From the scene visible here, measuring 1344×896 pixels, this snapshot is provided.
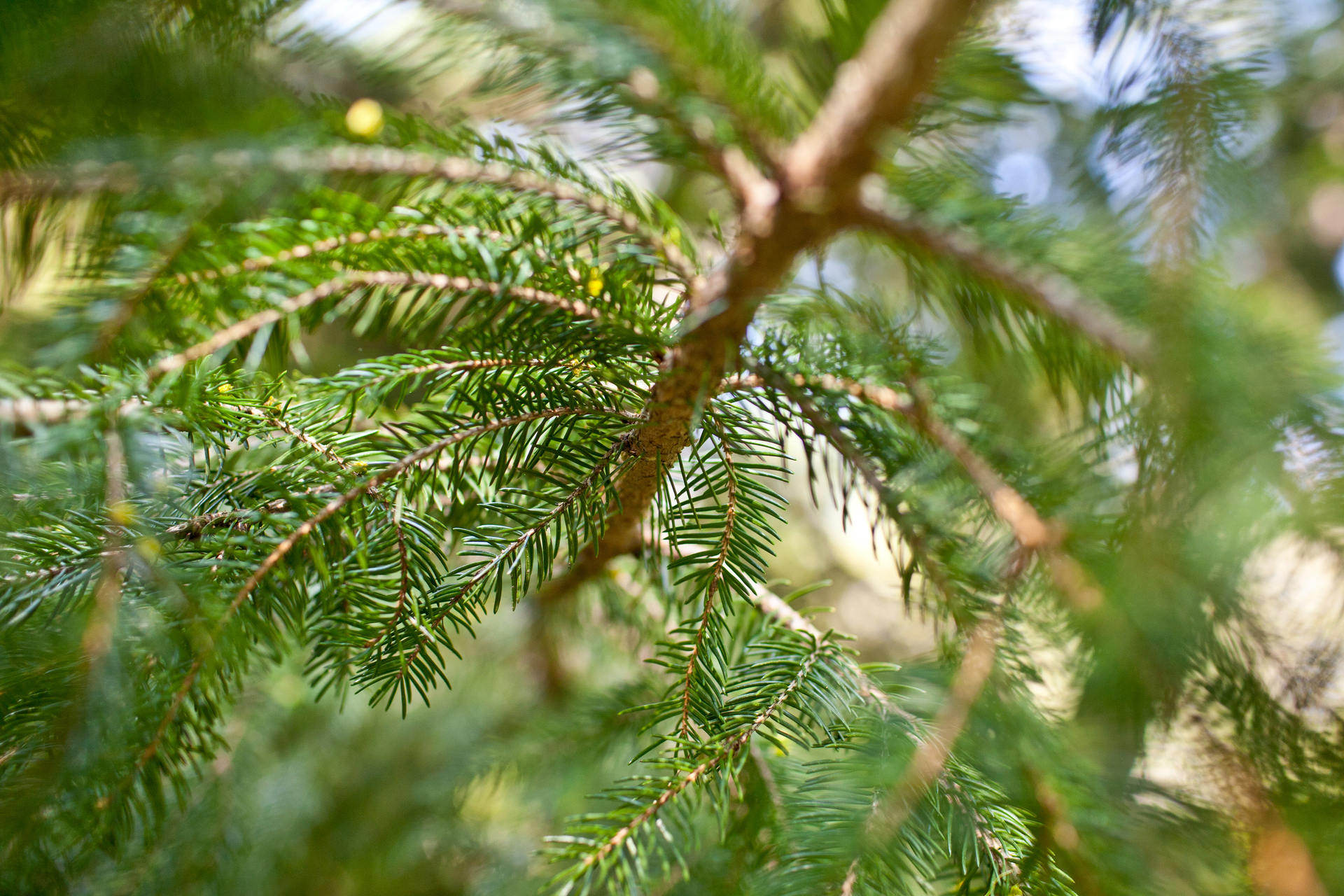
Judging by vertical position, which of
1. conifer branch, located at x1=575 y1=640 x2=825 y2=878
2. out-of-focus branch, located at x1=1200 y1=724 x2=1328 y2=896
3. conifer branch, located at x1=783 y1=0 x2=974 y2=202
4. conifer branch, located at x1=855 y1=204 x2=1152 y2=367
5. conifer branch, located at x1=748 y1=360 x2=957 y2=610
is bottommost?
out-of-focus branch, located at x1=1200 y1=724 x2=1328 y2=896

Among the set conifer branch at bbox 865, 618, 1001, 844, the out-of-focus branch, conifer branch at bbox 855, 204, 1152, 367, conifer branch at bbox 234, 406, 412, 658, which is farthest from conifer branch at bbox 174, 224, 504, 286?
the out-of-focus branch

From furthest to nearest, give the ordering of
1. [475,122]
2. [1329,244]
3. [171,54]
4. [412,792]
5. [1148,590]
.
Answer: [1329,244] < [412,792] < [475,122] < [171,54] < [1148,590]

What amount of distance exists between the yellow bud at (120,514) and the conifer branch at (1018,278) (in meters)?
0.40

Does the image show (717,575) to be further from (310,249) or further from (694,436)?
(310,249)

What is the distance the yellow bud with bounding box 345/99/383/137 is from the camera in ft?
1.90

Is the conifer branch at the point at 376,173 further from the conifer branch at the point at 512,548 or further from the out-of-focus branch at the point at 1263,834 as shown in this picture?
the out-of-focus branch at the point at 1263,834

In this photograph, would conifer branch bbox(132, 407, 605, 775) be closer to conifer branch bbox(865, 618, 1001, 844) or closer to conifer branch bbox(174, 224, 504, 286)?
conifer branch bbox(174, 224, 504, 286)

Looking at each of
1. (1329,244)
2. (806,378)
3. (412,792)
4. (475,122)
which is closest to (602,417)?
(806,378)

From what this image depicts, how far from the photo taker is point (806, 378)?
436mm

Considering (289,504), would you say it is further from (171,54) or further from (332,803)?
(332,803)

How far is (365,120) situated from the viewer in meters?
0.59

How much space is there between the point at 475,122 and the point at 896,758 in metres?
0.72

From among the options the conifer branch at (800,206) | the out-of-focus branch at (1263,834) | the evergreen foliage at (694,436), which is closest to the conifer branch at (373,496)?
the evergreen foliage at (694,436)

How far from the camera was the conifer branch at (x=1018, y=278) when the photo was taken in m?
0.42
